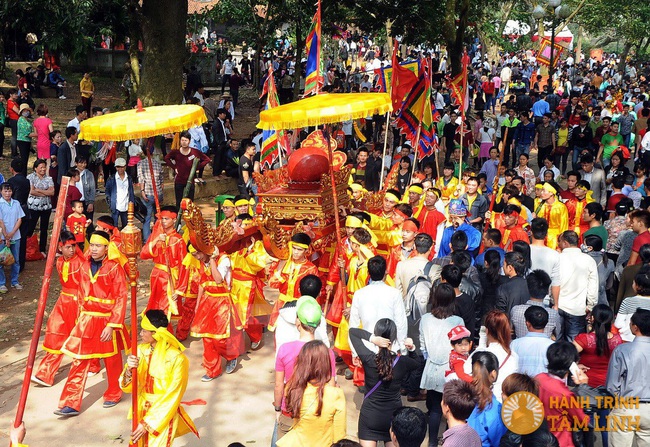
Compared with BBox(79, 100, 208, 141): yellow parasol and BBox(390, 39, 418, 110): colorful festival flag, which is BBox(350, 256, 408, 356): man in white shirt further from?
BBox(390, 39, 418, 110): colorful festival flag

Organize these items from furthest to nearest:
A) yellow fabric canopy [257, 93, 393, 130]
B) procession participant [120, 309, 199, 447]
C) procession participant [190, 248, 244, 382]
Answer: procession participant [190, 248, 244, 382] → yellow fabric canopy [257, 93, 393, 130] → procession participant [120, 309, 199, 447]

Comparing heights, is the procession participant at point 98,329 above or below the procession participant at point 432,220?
below

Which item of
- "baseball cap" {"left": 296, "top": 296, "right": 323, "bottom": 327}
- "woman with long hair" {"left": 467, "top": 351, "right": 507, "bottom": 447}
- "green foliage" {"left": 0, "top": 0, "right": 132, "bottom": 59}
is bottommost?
"woman with long hair" {"left": 467, "top": 351, "right": 507, "bottom": 447}

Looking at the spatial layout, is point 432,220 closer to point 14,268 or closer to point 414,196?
point 414,196

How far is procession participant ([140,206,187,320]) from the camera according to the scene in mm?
8578

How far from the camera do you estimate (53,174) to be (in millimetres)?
13102

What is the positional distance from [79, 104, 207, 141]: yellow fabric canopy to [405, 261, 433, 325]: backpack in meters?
2.47

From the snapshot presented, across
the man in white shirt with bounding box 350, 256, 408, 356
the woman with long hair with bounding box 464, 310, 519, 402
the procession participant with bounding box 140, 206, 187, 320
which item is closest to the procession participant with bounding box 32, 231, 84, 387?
the procession participant with bounding box 140, 206, 187, 320

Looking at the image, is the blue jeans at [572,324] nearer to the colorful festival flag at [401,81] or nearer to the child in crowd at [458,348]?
the child in crowd at [458,348]

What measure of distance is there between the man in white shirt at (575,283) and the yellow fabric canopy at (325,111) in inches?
92.2

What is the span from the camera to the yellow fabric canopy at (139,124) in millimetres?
6695

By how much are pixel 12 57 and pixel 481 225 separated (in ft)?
69.0

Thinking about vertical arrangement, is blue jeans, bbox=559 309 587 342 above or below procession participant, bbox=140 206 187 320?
below

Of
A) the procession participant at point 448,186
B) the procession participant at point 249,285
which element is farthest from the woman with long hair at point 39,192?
the procession participant at point 448,186
